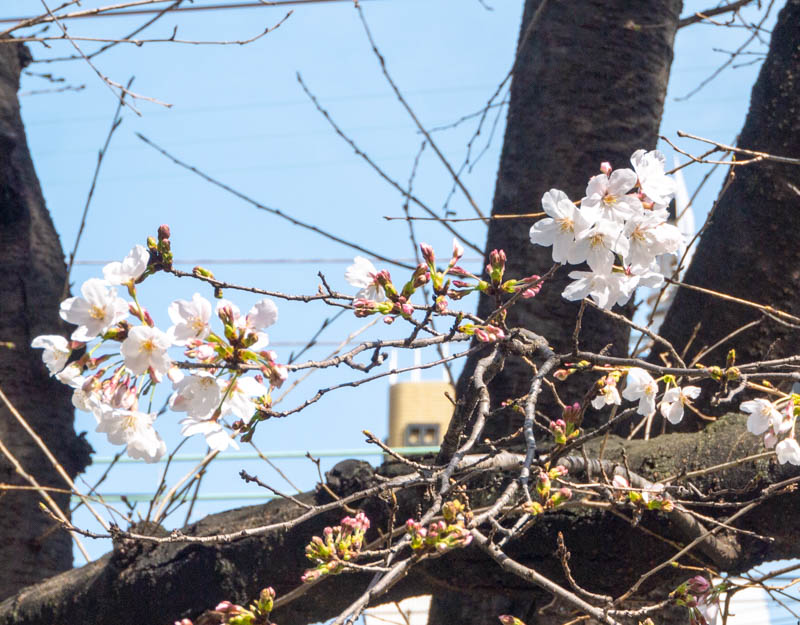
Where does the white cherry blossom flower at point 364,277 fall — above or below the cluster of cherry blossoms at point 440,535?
above

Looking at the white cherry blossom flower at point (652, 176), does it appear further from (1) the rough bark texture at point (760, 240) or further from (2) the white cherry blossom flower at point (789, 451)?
(1) the rough bark texture at point (760, 240)

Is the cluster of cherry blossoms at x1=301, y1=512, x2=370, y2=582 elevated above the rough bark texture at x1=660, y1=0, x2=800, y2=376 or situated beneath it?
situated beneath

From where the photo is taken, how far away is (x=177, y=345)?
3.13 feet

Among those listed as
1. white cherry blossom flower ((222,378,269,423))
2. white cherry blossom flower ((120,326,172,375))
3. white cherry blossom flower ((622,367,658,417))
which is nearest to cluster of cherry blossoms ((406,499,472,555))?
white cherry blossom flower ((222,378,269,423))

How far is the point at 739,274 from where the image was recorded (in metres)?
1.94

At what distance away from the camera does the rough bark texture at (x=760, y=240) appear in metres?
1.91

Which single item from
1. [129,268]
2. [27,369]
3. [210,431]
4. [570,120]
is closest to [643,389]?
[210,431]

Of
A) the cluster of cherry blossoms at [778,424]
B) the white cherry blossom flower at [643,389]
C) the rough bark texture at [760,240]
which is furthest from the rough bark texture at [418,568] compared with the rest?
the rough bark texture at [760,240]

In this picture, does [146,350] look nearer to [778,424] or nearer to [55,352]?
[55,352]

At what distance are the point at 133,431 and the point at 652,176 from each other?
77 cm

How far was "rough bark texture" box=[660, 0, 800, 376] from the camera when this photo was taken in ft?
6.26

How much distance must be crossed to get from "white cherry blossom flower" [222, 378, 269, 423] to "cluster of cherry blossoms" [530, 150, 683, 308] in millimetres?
417

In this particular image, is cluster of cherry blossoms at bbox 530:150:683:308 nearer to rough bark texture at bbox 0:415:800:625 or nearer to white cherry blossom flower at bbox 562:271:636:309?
white cherry blossom flower at bbox 562:271:636:309

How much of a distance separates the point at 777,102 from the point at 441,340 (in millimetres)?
1368
